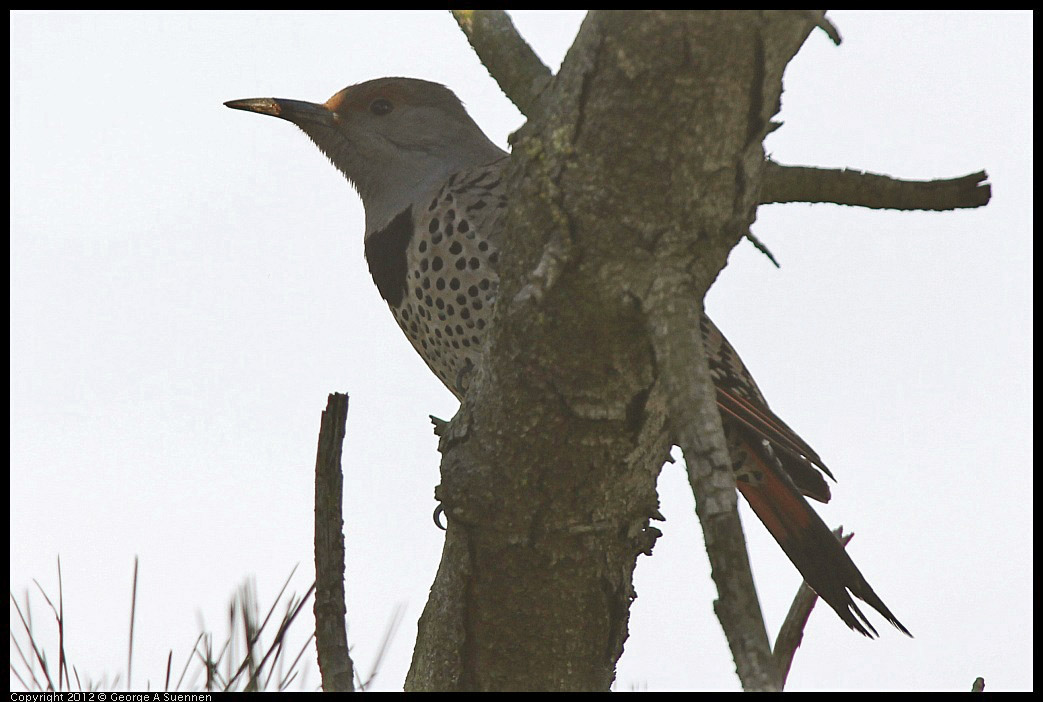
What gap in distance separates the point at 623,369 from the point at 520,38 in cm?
113

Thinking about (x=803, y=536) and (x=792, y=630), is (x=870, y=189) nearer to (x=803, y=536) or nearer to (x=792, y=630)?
(x=792, y=630)

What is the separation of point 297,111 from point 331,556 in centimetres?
244

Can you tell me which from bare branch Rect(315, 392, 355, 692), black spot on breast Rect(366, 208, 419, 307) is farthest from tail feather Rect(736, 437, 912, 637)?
bare branch Rect(315, 392, 355, 692)

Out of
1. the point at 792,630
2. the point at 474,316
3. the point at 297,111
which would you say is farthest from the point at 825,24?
the point at 297,111

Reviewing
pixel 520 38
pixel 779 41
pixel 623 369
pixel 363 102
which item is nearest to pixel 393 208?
pixel 363 102

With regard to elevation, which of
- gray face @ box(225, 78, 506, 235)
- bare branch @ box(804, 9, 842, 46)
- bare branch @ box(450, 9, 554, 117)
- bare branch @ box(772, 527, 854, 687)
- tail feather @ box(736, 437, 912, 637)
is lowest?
bare branch @ box(772, 527, 854, 687)

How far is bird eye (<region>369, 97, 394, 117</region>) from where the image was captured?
4.25 meters

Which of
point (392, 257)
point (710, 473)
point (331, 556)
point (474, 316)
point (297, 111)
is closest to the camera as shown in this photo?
point (710, 473)

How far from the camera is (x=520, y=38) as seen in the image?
2.90m

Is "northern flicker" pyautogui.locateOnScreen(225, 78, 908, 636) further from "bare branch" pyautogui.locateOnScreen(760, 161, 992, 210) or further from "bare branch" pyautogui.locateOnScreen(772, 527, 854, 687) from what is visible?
"bare branch" pyautogui.locateOnScreen(760, 161, 992, 210)

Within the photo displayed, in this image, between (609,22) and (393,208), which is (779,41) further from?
(393,208)

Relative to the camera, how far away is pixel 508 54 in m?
2.91

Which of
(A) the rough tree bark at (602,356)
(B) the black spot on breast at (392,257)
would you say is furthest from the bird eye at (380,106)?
(A) the rough tree bark at (602,356)

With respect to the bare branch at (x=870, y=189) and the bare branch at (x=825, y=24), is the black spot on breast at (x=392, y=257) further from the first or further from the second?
the bare branch at (x=825, y=24)
